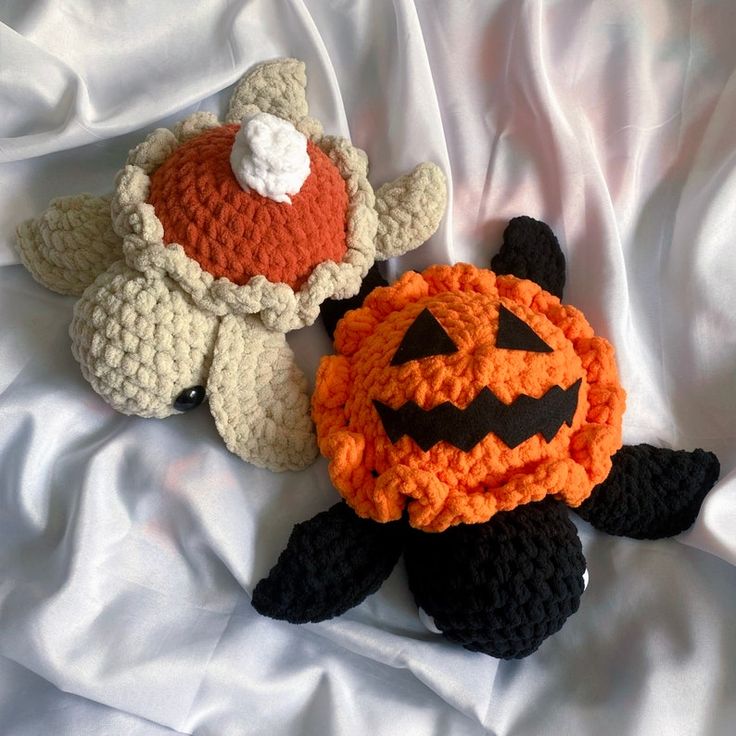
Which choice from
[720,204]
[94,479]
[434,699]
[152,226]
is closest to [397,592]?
[434,699]

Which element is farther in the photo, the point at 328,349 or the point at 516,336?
the point at 328,349

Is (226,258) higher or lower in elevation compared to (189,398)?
higher

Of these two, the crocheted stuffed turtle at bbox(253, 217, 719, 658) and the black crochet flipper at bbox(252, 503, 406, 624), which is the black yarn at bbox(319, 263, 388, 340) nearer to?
the crocheted stuffed turtle at bbox(253, 217, 719, 658)

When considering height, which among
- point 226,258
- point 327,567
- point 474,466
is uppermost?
point 226,258

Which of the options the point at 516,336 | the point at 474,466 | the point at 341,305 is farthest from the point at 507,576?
the point at 341,305

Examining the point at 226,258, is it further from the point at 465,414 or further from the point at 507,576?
the point at 507,576

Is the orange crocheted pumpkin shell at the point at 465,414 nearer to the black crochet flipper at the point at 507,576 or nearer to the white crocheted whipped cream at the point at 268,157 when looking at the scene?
the black crochet flipper at the point at 507,576

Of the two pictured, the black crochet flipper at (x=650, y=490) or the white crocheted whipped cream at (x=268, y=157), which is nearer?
the white crocheted whipped cream at (x=268, y=157)

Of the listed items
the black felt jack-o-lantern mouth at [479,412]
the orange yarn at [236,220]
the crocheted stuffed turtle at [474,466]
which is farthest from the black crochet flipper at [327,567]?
the orange yarn at [236,220]
